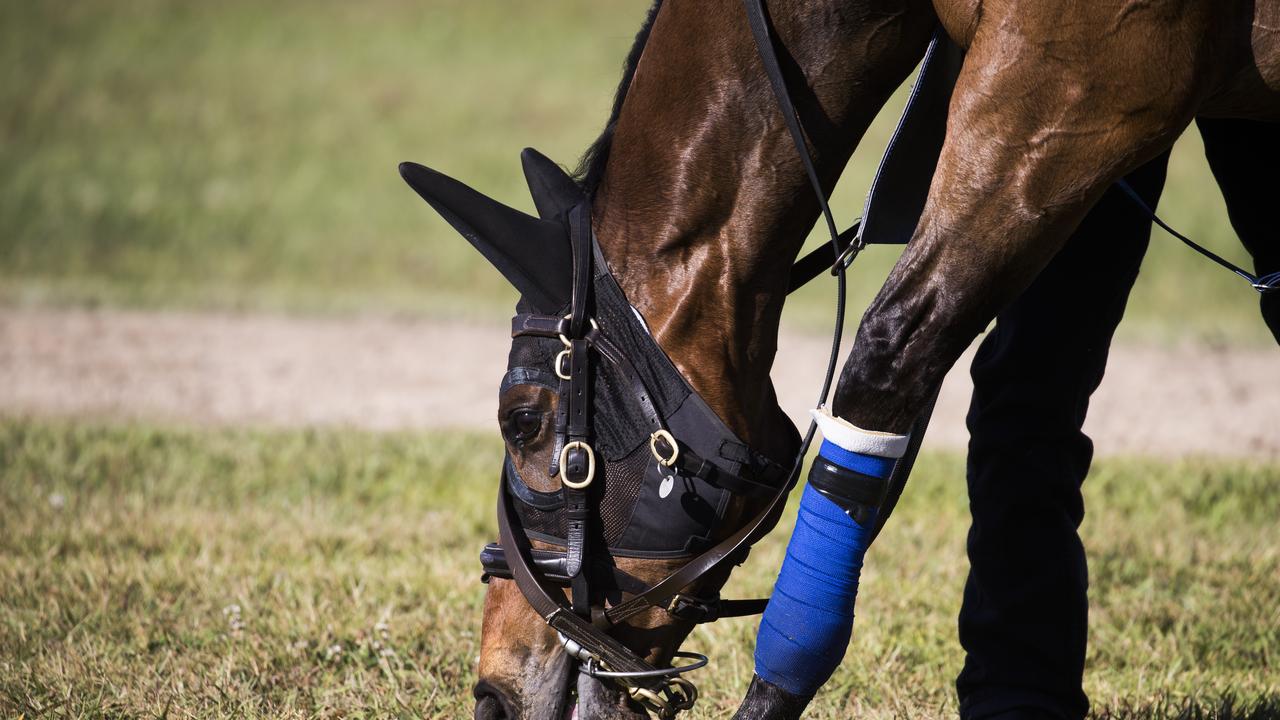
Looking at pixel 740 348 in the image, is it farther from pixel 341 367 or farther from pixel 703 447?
pixel 341 367

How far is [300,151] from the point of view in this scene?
1372 cm

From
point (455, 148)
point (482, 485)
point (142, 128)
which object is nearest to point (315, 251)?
point (455, 148)

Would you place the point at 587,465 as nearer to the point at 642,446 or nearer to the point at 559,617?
the point at 642,446

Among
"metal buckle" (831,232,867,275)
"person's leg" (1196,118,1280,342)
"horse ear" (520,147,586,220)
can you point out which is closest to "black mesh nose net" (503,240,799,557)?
"horse ear" (520,147,586,220)

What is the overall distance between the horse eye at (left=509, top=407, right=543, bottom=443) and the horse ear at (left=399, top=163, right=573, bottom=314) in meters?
0.19

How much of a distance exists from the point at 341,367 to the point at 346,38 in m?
10.5

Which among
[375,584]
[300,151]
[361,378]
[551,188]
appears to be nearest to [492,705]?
[551,188]

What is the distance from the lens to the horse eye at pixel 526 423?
2.29 m

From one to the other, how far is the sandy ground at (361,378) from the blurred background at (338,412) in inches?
1.2

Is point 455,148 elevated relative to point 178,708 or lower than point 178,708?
elevated

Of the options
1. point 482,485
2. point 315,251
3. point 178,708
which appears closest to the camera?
point 178,708

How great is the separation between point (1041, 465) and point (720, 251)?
3.32ft

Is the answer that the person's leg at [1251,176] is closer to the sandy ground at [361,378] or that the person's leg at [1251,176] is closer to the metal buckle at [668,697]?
the metal buckle at [668,697]

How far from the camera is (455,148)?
44.9ft
